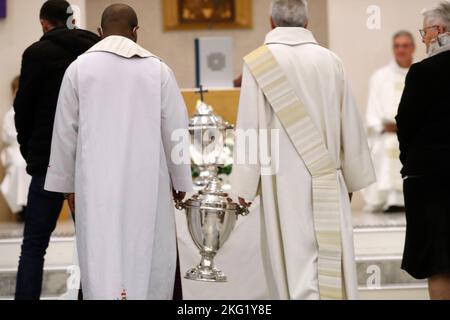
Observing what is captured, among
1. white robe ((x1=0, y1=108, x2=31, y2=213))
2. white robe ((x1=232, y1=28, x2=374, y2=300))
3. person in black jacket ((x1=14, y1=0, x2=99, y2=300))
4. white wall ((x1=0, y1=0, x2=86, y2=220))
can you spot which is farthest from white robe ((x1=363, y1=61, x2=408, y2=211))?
person in black jacket ((x1=14, y1=0, x2=99, y2=300))

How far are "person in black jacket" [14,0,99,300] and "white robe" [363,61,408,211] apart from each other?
4.85 metres

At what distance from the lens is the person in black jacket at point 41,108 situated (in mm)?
5648

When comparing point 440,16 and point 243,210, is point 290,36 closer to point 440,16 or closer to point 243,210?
point 440,16

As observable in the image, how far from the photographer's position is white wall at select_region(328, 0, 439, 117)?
1045 cm

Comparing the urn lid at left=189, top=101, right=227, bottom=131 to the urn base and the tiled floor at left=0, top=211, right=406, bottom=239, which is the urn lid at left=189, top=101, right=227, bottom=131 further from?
the tiled floor at left=0, top=211, right=406, bottom=239

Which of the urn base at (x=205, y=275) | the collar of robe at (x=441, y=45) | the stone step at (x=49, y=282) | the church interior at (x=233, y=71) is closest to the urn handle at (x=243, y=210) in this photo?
the urn base at (x=205, y=275)

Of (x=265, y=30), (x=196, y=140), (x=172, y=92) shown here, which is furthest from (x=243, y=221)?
(x=265, y=30)

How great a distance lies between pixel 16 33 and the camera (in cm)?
1002

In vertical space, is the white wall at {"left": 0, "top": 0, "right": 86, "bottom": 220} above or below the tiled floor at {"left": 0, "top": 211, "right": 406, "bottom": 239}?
above

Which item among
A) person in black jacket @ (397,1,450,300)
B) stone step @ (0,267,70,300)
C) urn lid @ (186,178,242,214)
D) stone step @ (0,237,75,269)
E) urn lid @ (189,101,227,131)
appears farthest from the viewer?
stone step @ (0,237,75,269)

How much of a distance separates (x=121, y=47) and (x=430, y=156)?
1.51m

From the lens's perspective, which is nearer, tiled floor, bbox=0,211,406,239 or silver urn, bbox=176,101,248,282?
silver urn, bbox=176,101,248,282

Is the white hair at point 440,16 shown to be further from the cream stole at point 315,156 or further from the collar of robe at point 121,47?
the collar of robe at point 121,47
